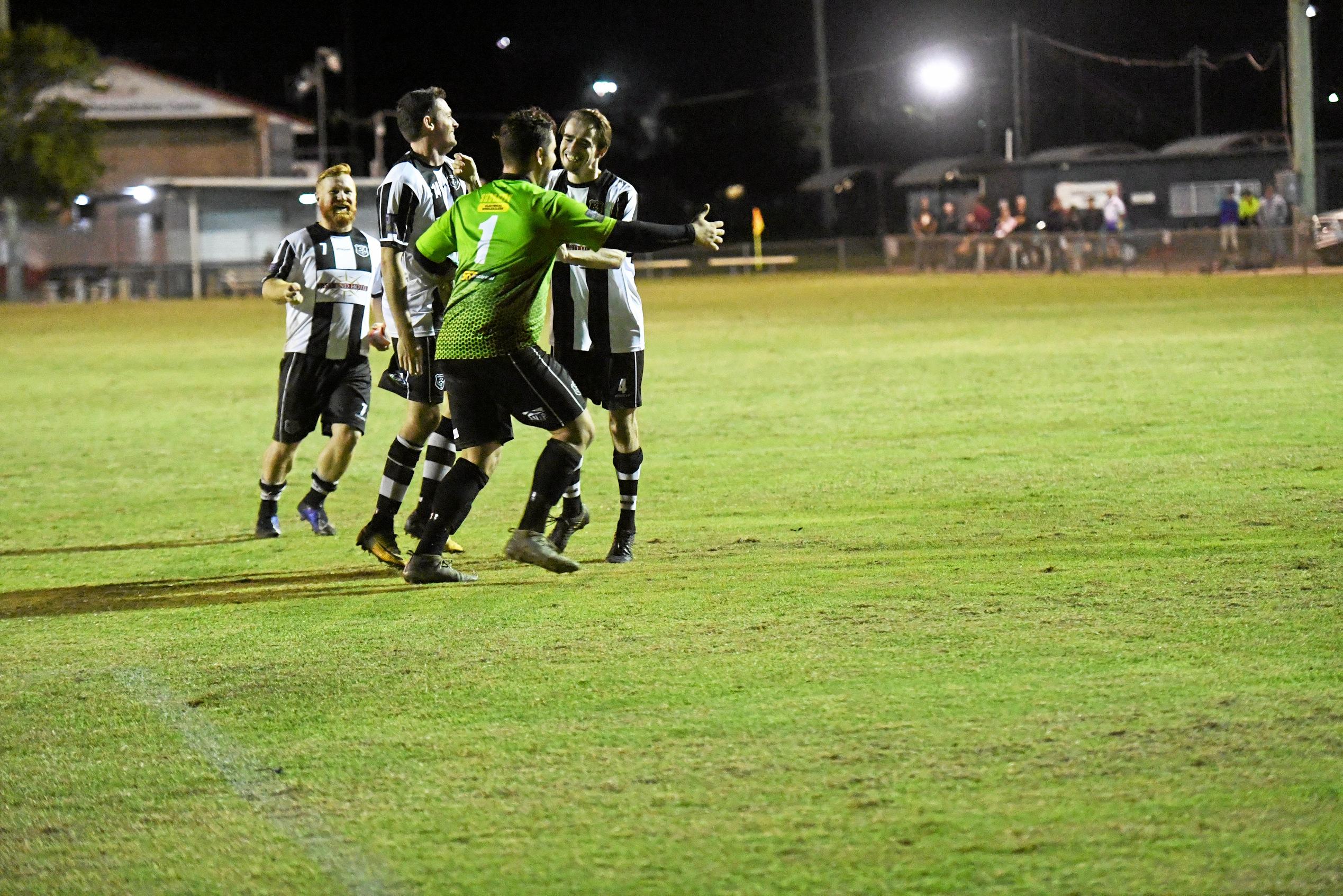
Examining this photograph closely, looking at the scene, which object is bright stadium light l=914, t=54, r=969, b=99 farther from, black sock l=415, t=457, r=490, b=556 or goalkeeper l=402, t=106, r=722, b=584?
black sock l=415, t=457, r=490, b=556

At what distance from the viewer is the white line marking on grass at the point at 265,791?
12.2 feet

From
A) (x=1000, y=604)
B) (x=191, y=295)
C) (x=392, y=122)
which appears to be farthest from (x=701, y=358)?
(x=392, y=122)

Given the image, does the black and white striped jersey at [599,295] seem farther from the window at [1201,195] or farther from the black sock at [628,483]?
the window at [1201,195]

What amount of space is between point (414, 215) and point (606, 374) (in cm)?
117

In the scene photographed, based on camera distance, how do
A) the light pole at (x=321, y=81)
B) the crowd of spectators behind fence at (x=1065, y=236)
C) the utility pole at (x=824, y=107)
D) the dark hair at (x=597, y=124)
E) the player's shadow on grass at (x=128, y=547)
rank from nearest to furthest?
the dark hair at (x=597, y=124) → the player's shadow on grass at (x=128, y=547) → the crowd of spectators behind fence at (x=1065, y=236) → the utility pole at (x=824, y=107) → the light pole at (x=321, y=81)

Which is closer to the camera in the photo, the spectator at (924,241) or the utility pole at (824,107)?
the spectator at (924,241)

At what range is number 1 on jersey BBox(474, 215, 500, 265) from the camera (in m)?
6.56

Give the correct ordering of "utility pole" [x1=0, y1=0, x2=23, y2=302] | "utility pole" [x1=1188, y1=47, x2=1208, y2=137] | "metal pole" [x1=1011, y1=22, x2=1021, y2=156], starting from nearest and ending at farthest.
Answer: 1. "utility pole" [x1=1188, y1=47, x2=1208, y2=137]
2. "utility pole" [x1=0, y1=0, x2=23, y2=302]
3. "metal pole" [x1=1011, y1=22, x2=1021, y2=156]

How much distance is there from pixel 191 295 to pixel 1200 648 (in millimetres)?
48248

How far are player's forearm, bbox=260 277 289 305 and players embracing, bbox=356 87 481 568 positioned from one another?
976 millimetres

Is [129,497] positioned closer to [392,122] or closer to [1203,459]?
[1203,459]

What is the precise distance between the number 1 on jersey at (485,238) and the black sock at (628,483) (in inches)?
57.1

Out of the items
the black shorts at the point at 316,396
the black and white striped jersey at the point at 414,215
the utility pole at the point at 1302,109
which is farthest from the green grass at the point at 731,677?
the utility pole at the point at 1302,109

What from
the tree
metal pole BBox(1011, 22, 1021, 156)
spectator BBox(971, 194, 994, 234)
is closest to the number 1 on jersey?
spectator BBox(971, 194, 994, 234)
